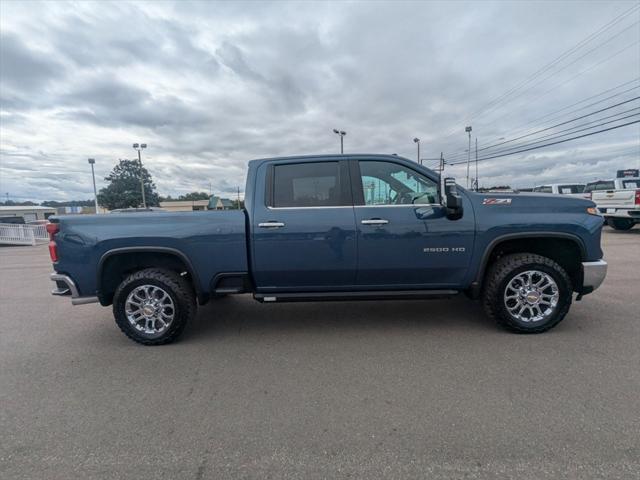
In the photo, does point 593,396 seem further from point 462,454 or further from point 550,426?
point 462,454

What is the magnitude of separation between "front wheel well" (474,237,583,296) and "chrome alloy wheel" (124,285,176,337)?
11.2 feet

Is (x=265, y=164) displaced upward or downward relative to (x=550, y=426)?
upward

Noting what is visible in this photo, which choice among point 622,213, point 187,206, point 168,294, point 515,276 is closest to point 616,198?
point 622,213

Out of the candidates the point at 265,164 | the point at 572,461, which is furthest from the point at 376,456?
the point at 265,164

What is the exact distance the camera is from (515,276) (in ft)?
12.4

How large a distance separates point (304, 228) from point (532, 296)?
2.55 meters

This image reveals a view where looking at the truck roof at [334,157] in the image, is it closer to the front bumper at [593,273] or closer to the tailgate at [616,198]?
the front bumper at [593,273]

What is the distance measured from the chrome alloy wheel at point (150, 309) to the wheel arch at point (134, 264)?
298mm

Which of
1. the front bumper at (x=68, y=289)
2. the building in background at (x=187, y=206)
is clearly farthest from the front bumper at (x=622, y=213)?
the front bumper at (x=68, y=289)

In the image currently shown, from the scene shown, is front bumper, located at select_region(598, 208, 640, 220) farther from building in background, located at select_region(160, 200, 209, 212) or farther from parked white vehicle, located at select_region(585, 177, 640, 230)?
building in background, located at select_region(160, 200, 209, 212)

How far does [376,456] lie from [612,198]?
1473cm

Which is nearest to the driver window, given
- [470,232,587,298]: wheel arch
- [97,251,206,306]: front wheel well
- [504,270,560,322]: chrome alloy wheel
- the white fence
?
[470,232,587,298]: wheel arch

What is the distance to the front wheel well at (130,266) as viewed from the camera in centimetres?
384

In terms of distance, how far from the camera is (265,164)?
401 centimetres
